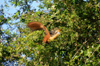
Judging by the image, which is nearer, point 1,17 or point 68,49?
point 68,49

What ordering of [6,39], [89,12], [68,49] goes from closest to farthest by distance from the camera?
1. [89,12]
2. [68,49]
3. [6,39]

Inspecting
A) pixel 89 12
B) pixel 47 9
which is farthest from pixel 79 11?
pixel 47 9

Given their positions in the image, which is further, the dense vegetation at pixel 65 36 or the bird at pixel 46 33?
the bird at pixel 46 33

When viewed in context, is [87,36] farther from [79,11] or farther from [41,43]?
[41,43]

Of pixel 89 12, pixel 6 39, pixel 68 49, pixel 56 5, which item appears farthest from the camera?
pixel 6 39

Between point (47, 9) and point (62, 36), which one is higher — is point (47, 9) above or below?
above

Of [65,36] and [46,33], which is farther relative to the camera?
[46,33]

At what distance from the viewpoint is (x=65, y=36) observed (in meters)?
3.35

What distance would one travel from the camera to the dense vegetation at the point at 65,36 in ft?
10.2

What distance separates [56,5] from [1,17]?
1552mm

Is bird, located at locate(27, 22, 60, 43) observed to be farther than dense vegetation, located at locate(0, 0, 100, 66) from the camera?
Yes

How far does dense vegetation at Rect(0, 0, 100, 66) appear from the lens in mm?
3107

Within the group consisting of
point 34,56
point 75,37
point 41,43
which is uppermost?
point 75,37

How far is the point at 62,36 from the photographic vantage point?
3.29 meters
